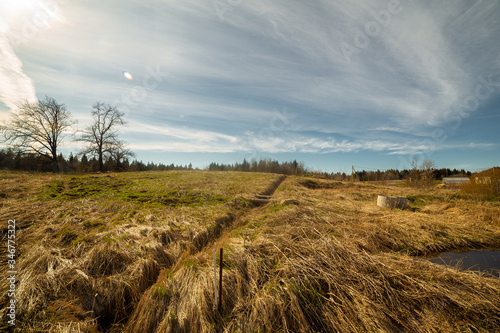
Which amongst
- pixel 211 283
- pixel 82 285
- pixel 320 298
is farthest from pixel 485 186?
pixel 82 285

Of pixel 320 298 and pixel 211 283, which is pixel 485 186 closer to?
pixel 320 298

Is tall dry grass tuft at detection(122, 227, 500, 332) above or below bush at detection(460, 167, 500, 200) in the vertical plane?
below

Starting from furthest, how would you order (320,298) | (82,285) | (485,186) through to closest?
(485,186) → (320,298) → (82,285)

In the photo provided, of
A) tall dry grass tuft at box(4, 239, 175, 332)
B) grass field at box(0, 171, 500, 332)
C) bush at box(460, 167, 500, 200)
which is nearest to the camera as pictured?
tall dry grass tuft at box(4, 239, 175, 332)

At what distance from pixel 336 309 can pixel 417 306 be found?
6.55 ft

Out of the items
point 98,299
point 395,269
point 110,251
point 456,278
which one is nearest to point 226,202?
point 110,251

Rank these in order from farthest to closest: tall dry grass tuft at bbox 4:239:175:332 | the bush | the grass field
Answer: the bush → the grass field → tall dry grass tuft at bbox 4:239:175:332

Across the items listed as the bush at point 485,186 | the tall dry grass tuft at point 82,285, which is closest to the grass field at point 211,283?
the tall dry grass tuft at point 82,285

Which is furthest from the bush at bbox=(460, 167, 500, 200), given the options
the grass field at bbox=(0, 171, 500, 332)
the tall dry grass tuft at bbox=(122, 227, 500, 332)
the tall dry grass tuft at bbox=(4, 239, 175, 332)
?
the tall dry grass tuft at bbox=(4, 239, 175, 332)

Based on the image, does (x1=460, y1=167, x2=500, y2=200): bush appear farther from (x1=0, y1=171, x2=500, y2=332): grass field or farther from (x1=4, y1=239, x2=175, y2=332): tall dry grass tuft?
(x1=4, y1=239, x2=175, y2=332): tall dry grass tuft

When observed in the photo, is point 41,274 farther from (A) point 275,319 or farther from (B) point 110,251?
(A) point 275,319

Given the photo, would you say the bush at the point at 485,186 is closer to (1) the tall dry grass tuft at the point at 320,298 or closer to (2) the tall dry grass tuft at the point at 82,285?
(1) the tall dry grass tuft at the point at 320,298

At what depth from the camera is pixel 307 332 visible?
3592 millimetres

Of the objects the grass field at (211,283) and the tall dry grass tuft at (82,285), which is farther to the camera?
the grass field at (211,283)
